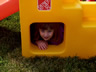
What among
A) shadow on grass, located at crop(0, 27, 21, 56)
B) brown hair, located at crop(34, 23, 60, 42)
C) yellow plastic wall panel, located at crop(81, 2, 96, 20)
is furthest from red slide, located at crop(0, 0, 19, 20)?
yellow plastic wall panel, located at crop(81, 2, 96, 20)

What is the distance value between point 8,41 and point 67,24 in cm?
72

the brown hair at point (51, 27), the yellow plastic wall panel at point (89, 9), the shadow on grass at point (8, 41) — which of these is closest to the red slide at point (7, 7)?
the shadow on grass at point (8, 41)

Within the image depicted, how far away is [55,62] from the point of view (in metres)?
1.77

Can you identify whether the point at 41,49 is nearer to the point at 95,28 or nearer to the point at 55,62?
the point at 55,62

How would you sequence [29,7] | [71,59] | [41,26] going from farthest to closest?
[41,26] < [71,59] < [29,7]

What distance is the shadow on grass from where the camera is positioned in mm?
1979

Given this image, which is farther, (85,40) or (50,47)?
(50,47)

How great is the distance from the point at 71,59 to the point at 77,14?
400mm

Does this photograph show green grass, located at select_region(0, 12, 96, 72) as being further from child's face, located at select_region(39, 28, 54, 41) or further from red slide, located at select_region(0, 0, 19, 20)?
red slide, located at select_region(0, 0, 19, 20)

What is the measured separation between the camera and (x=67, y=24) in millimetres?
1747

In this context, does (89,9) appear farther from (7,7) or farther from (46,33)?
(7,7)

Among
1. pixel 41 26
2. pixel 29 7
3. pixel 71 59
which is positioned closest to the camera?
pixel 29 7

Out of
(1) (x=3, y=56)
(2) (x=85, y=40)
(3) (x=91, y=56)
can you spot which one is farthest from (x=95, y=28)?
(1) (x=3, y=56)

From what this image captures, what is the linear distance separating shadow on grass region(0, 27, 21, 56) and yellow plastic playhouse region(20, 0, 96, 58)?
0.69 ft
